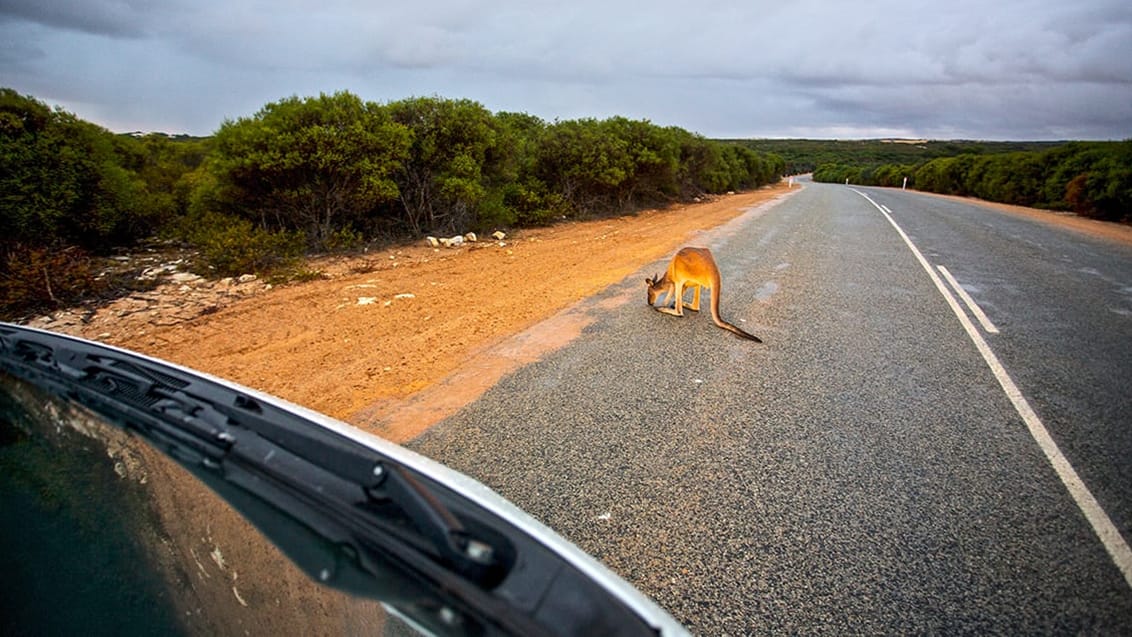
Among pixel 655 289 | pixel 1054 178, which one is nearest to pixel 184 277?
pixel 655 289

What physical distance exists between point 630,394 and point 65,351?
3.13 meters

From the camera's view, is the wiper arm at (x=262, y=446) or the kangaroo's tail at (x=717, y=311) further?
the kangaroo's tail at (x=717, y=311)

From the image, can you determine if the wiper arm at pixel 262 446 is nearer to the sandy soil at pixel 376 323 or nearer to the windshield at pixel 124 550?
the windshield at pixel 124 550

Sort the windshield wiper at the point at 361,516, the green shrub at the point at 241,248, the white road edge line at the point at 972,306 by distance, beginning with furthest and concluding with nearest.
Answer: the green shrub at the point at 241,248, the white road edge line at the point at 972,306, the windshield wiper at the point at 361,516

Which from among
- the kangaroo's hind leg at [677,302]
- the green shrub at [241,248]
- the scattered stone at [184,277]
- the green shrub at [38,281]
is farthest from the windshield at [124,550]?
the green shrub at [241,248]

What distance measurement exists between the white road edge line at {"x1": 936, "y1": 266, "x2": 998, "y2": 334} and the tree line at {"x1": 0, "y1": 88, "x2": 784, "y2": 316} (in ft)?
28.2

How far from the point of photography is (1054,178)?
22031 mm

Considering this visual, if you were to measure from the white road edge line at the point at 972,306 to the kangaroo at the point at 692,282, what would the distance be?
8.61ft

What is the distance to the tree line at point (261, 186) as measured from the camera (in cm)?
704

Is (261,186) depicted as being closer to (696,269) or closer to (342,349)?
(342,349)

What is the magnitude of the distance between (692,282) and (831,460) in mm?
→ 2743

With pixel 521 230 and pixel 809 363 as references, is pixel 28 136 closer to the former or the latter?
pixel 521 230

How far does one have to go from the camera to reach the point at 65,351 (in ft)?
5.17

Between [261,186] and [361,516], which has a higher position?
[261,186]
